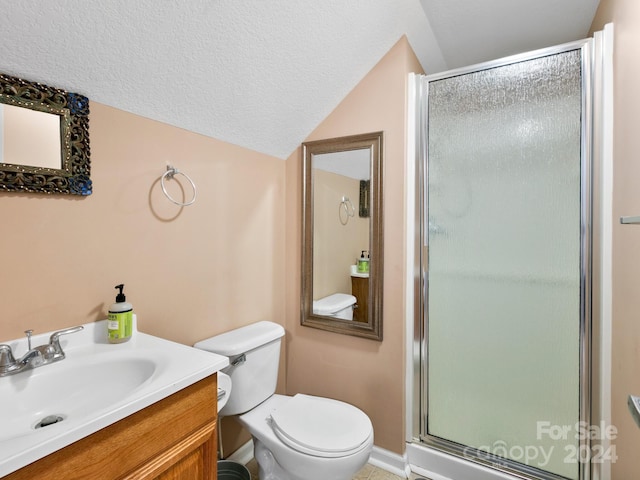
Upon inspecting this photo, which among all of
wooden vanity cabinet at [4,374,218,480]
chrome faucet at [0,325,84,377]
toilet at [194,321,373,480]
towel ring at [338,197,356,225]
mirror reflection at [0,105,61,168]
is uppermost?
mirror reflection at [0,105,61,168]

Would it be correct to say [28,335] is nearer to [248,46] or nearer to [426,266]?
[248,46]

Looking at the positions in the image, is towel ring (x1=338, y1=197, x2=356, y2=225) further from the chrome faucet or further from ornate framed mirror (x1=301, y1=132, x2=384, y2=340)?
the chrome faucet

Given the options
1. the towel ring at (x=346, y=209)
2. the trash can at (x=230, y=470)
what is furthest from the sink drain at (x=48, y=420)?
the towel ring at (x=346, y=209)

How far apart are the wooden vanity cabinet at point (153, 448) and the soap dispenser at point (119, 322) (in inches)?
15.7

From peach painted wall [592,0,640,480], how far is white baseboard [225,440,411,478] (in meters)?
0.89

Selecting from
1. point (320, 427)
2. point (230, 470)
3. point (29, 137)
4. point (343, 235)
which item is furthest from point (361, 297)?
point (29, 137)

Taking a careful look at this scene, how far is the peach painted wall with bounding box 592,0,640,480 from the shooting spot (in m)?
1.10

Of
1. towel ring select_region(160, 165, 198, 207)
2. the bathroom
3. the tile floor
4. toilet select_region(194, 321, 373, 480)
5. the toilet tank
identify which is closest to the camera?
the bathroom

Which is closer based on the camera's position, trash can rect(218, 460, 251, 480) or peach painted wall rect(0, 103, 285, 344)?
peach painted wall rect(0, 103, 285, 344)

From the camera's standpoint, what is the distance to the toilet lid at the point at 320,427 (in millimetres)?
1271

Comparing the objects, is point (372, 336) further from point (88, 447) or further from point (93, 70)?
point (93, 70)

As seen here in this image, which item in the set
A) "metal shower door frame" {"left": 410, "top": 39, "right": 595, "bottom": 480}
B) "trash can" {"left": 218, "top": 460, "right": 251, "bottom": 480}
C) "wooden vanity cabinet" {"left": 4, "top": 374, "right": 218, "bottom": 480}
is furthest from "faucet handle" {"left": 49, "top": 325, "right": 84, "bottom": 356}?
"metal shower door frame" {"left": 410, "top": 39, "right": 595, "bottom": 480}

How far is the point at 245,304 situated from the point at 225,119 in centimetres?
100

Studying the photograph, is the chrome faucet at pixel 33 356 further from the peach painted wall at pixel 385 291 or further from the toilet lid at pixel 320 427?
the peach painted wall at pixel 385 291
